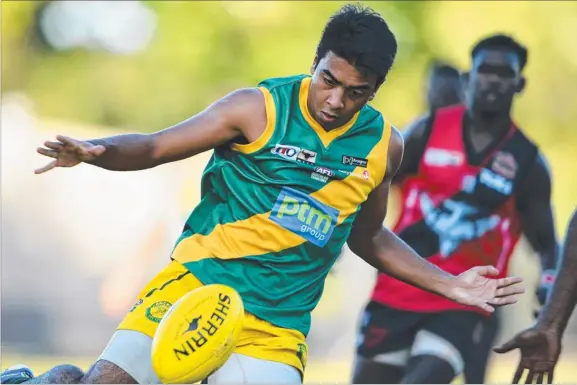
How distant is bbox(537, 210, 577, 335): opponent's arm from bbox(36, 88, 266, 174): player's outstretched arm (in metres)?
1.65

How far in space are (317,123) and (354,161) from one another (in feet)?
0.71

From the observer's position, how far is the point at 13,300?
399 inches

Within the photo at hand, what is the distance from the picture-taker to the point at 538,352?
A: 5332mm

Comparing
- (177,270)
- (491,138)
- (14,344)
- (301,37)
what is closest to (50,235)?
(14,344)

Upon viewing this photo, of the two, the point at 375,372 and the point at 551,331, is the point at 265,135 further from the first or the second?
the point at 375,372

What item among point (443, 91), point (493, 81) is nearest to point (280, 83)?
point (493, 81)

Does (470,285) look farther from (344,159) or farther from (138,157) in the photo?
(138,157)

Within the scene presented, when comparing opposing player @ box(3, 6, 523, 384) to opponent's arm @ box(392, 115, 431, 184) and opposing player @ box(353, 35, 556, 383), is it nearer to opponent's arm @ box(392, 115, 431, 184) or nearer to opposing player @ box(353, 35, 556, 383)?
opposing player @ box(353, 35, 556, 383)

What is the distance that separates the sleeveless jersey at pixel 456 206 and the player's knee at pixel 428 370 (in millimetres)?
557

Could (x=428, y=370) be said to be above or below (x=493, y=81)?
below

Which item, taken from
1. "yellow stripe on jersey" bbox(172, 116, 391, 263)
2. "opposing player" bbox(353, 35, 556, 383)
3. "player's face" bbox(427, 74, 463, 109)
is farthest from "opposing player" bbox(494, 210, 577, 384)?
"player's face" bbox(427, 74, 463, 109)

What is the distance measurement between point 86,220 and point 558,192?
4.05 meters

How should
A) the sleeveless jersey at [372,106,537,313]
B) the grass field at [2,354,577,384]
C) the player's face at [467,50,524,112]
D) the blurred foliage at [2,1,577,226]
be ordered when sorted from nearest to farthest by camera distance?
the sleeveless jersey at [372,106,537,313] → the player's face at [467,50,524,112] → the grass field at [2,354,577,384] → the blurred foliage at [2,1,577,226]

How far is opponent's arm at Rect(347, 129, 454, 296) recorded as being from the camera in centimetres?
490
